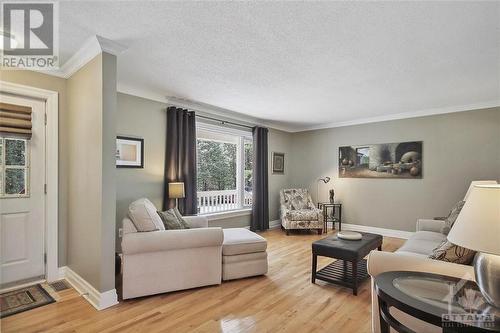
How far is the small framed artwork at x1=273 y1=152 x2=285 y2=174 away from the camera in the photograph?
6.28m

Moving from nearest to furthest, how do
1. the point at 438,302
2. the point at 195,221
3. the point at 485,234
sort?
1. the point at 485,234
2. the point at 438,302
3. the point at 195,221

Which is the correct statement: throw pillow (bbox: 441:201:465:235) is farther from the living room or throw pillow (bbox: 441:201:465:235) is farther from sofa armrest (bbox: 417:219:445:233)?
sofa armrest (bbox: 417:219:445:233)

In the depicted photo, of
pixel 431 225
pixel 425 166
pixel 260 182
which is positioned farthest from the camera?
pixel 260 182

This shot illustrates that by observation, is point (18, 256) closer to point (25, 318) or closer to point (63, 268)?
point (63, 268)

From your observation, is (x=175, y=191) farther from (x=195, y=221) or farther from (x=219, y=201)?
(x=219, y=201)

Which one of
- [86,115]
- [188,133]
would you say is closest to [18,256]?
[86,115]

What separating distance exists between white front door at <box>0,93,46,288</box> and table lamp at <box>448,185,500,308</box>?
3.76 meters

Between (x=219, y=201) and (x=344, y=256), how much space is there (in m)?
2.88

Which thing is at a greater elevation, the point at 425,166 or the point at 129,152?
the point at 129,152

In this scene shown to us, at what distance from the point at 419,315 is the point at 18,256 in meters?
3.67

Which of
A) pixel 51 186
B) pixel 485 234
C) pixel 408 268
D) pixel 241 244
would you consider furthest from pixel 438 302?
pixel 51 186

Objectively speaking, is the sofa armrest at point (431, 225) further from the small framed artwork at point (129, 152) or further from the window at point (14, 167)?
the window at point (14, 167)

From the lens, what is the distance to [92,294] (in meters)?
2.48

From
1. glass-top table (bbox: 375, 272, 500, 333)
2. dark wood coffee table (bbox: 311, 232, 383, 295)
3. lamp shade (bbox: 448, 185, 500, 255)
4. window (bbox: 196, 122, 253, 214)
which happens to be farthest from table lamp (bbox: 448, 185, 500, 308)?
window (bbox: 196, 122, 253, 214)
